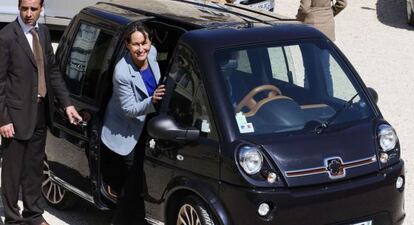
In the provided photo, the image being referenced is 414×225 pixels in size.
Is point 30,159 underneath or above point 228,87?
underneath

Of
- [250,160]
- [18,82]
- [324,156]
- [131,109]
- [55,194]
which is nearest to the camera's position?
[250,160]

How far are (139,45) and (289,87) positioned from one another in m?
1.05

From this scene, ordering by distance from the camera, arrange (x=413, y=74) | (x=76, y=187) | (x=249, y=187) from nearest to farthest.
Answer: (x=249, y=187) → (x=76, y=187) → (x=413, y=74)

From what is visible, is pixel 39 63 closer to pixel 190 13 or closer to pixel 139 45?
pixel 139 45

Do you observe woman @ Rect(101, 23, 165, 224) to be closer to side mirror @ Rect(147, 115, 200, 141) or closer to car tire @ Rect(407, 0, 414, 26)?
side mirror @ Rect(147, 115, 200, 141)

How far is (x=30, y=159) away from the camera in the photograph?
19.0 feet

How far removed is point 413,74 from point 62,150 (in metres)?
6.53

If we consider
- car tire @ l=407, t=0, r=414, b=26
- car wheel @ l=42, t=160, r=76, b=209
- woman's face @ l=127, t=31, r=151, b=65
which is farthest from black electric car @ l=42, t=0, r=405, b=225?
car tire @ l=407, t=0, r=414, b=26

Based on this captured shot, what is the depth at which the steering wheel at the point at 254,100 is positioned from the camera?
196 inches

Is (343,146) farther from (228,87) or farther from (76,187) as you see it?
(76,187)

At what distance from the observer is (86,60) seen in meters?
6.14

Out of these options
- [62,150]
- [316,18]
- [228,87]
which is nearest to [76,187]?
[62,150]

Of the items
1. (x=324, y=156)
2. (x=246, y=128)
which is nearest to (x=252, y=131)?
(x=246, y=128)

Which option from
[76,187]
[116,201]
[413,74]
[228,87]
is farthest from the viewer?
[413,74]
